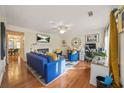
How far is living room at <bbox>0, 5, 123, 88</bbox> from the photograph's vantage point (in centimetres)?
329

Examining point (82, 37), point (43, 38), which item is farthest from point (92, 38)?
point (43, 38)

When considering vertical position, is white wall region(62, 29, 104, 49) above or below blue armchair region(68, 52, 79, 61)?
above

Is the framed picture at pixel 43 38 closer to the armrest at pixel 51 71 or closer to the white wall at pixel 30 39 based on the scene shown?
the white wall at pixel 30 39

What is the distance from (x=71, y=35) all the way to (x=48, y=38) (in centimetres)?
201

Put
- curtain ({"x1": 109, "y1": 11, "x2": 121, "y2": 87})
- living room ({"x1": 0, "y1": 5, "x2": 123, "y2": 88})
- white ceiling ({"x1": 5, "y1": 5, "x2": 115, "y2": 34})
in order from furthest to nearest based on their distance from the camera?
white ceiling ({"x1": 5, "y1": 5, "x2": 115, "y2": 34}), living room ({"x1": 0, "y1": 5, "x2": 123, "y2": 88}), curtain ({"x1": 109, "y1": 11, "x2": 121, "y2": 87})

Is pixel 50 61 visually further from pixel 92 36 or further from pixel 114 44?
pixel 92 36

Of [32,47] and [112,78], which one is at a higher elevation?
[32,47]

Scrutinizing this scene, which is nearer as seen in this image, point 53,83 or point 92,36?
point 53,83

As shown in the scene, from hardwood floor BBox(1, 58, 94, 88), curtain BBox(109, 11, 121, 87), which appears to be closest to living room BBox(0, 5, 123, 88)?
hardwood floor BBox(1, 58, 94, 88)

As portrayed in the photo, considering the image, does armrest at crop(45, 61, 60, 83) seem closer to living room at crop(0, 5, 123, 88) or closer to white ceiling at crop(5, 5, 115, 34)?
living room at crop(0, 5, 123, 88)

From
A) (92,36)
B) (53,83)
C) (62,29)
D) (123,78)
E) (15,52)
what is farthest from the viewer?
(15,52)
